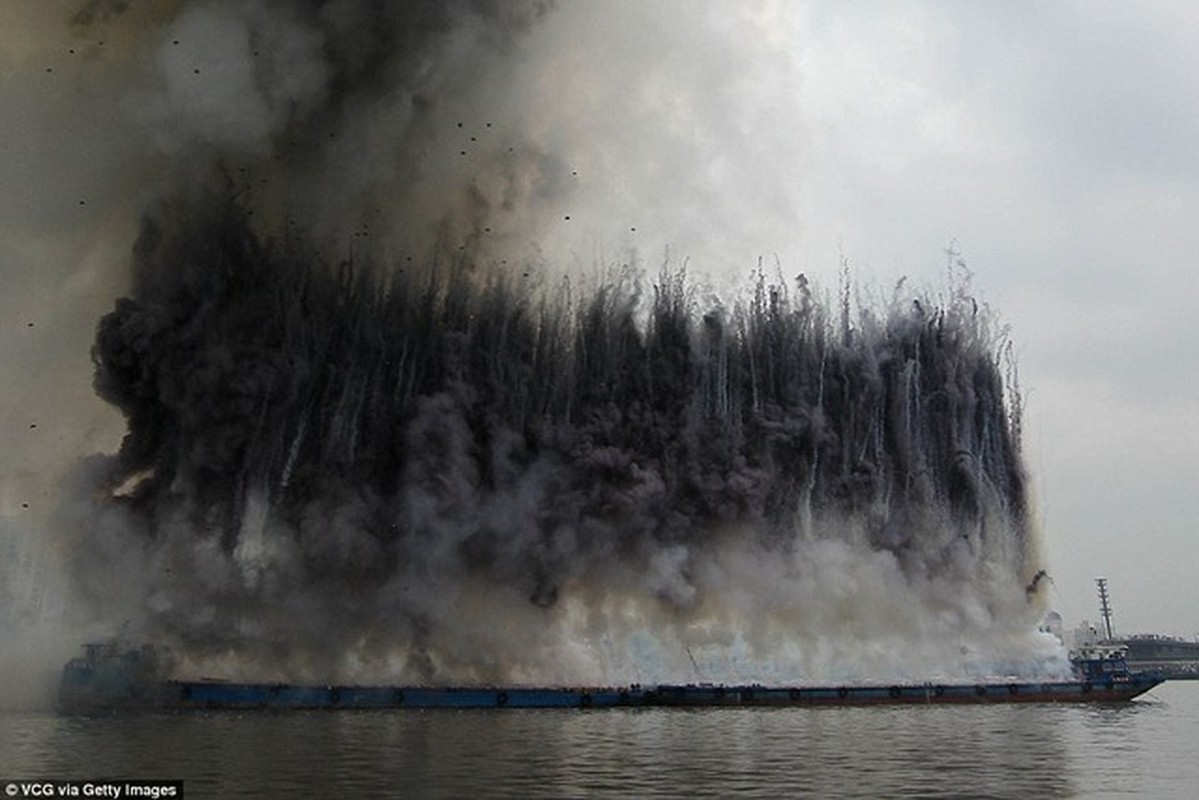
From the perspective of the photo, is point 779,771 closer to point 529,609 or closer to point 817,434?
point 529,609

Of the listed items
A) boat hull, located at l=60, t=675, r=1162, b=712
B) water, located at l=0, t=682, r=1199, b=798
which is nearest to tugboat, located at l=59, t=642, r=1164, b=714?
boat hull, located at l=60, t=675, r=1162, b=712

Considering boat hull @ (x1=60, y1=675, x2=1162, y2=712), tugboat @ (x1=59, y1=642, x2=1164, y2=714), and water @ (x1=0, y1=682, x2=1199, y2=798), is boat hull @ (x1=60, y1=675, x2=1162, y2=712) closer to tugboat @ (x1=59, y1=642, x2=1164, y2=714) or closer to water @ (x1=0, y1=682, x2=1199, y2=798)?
tugboat @ (x1=59, y1=642, x2=1164, y2=714)

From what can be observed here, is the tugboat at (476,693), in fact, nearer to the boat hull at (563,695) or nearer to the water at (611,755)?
Result: the boat hull at (563,695)

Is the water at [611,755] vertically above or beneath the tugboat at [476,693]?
beneath

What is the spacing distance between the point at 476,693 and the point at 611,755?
4800 cm

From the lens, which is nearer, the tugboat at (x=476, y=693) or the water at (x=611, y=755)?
the water at (x=611, y=755)

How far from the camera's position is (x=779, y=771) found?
156 ft

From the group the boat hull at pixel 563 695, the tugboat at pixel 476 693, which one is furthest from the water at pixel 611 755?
the tugboat at pixel 476 693

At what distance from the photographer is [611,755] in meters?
54.7

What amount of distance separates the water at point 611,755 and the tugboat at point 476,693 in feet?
24.5

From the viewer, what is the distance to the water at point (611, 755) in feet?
137

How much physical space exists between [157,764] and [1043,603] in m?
113

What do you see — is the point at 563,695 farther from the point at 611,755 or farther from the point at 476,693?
the point at 611,755

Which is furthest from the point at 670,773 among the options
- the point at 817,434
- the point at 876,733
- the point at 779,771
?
the point at 817,434
